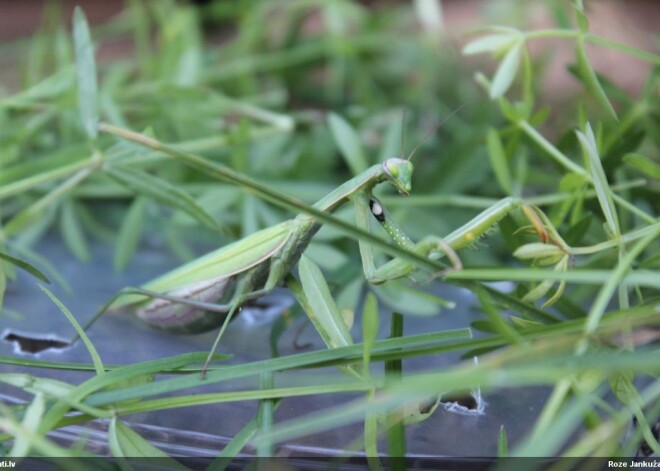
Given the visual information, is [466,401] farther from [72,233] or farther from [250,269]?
[72,233]

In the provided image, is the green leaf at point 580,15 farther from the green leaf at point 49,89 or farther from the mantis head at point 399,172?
the green leaf at point 49,89

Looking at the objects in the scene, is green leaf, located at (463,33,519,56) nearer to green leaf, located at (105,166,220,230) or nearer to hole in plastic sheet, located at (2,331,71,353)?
green leaf, located at (105,166,220,230)

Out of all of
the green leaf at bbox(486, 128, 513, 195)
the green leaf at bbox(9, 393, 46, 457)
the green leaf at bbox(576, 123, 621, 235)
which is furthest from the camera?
the green leaf at bbox(486, 128, 513, 195)

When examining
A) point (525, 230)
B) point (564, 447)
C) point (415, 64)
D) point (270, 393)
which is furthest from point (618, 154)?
point (415, 64)

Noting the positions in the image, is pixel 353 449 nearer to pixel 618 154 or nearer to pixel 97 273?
pixel 618 154

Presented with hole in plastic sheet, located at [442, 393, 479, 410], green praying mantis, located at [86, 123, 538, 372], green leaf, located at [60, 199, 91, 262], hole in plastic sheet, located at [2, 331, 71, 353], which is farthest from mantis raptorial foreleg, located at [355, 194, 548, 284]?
green leaf, located at [60, 199, 91, 262]

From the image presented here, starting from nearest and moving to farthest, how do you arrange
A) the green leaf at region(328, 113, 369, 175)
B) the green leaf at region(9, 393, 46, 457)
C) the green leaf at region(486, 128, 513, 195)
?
the green leaf at region(9, 393, 46, 457), the green leaf at region(486, 128, 513, 195), the green leaf at region(328, 113, 369, 175)
